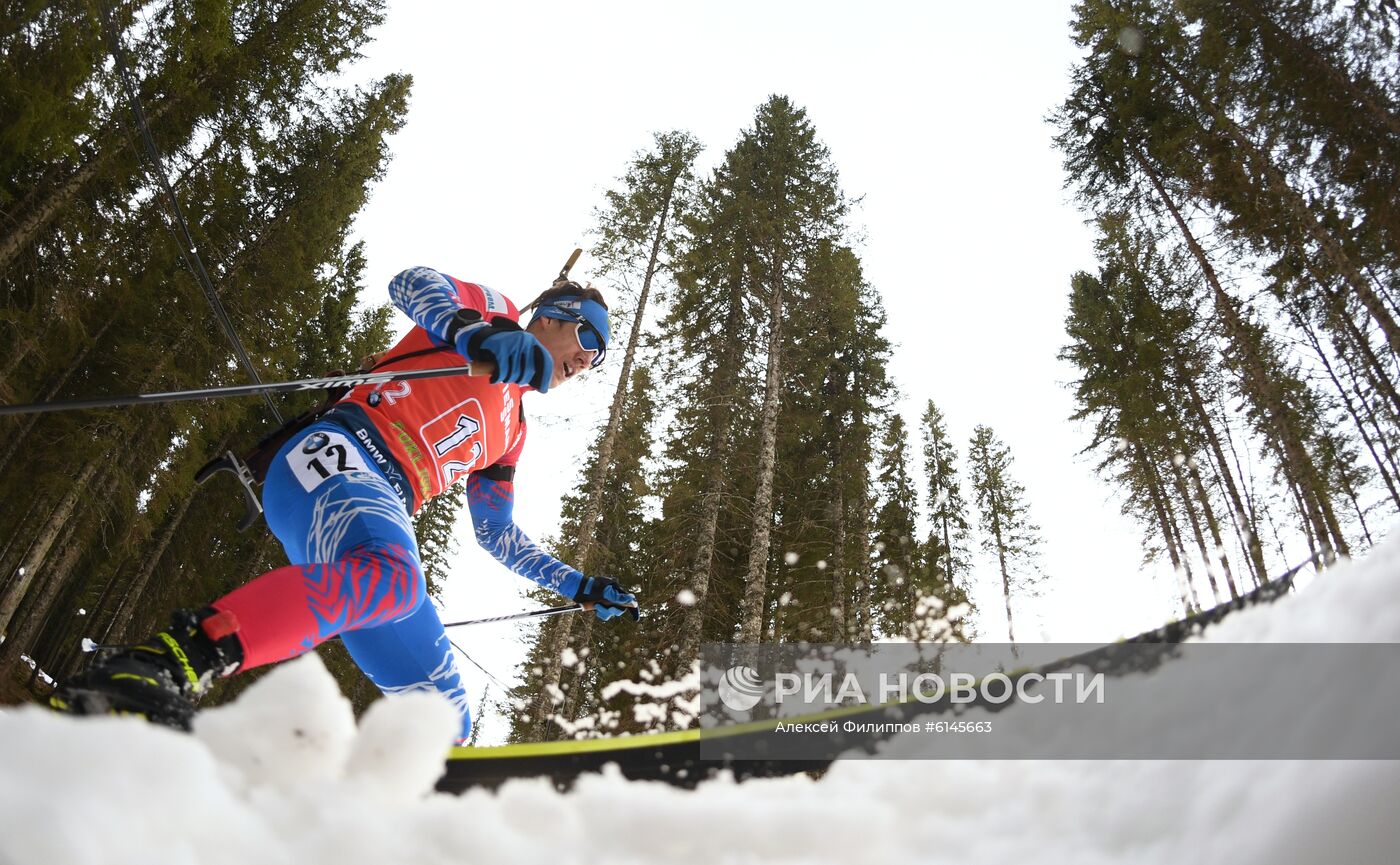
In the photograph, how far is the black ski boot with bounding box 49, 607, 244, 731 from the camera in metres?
1.19

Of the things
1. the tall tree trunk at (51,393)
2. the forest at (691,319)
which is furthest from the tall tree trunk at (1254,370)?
the tall tree trunk at (51,393)

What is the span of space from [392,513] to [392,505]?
0.04m

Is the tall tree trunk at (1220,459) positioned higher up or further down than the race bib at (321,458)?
higher up

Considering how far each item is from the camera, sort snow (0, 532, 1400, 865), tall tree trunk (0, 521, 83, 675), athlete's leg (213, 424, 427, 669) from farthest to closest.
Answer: tall tree trunk (0, 521, 83, 675) < athlete's leg (213, 424, 427, 669) < snow (0, 532, 1400, 865)

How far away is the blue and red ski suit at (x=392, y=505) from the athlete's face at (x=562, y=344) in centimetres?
14

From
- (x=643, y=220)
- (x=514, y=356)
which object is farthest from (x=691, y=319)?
(x=514, y=356)

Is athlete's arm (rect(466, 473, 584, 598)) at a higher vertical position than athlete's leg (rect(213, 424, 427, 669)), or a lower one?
higher

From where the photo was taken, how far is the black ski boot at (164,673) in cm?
119

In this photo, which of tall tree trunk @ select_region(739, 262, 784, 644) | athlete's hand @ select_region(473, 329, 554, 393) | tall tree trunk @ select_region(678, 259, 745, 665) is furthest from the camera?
tall tree trunk @ select_region(678, 259, 745, 665)

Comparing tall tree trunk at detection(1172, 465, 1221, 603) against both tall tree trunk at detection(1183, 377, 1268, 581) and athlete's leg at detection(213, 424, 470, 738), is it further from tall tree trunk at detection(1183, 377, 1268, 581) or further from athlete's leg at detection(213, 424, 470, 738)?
athlete's leg at detection(213, 424, 470, 738)

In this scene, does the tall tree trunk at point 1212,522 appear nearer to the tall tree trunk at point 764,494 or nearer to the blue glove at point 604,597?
the tall tree trunk at point 764,494

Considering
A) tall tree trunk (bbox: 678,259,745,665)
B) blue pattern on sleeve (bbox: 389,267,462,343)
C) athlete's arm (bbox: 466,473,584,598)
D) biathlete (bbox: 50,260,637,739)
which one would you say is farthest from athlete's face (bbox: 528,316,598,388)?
tall tree trunk (bbox: 678,259,745,665)

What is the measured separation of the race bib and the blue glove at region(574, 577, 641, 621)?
1158mm

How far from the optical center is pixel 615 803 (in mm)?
1165
